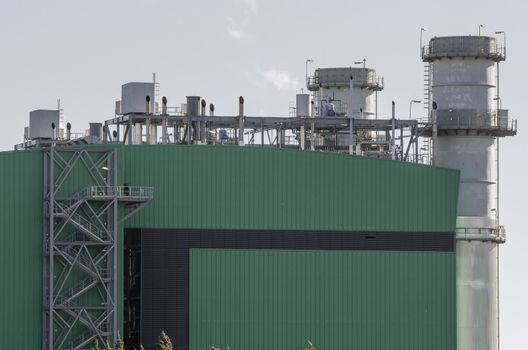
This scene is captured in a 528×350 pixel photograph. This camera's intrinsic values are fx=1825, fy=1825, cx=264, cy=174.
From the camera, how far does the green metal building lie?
8362 cm

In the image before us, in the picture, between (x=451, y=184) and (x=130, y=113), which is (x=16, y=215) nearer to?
(x=130, y=113)

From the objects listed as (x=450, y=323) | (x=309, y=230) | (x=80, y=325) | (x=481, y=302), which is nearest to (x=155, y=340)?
(x=80, y=325)

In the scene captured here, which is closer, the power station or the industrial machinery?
the power station

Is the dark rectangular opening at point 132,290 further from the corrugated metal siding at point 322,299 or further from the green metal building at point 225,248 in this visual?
the corrugated metal siding at point 322,299

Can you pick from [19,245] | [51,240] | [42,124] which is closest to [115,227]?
[51,240]

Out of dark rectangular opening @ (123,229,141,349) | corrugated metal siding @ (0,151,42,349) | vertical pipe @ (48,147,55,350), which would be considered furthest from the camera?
dark rectangular opening @ (123,229,141,349)

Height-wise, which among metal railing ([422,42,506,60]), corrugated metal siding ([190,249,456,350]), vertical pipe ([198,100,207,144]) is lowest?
corrugated metal siding ([190,249,456,350])

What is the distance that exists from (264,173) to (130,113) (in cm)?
1167

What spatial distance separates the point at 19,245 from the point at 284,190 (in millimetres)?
12992

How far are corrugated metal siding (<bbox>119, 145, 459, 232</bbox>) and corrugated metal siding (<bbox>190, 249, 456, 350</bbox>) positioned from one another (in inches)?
61.3

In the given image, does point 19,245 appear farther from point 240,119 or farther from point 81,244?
point 240,119

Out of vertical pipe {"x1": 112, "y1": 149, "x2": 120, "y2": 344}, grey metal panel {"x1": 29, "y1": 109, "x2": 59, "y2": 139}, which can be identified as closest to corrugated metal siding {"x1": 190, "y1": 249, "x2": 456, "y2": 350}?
vertical pipe {"x1": 112, "y1": 149, "x2": 120, "y2": 344}

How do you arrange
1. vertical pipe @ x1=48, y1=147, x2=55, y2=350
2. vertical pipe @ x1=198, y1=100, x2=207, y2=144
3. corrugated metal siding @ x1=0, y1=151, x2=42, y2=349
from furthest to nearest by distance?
1. vertical pipe @ x1=198, y1=100, x2=207, y2=144
2. corrugated metal siding @ x1=0, y1=151, x2=42, y2=349
3. vertical pipe @ x1=48, y1=147, x2=55, y2=350

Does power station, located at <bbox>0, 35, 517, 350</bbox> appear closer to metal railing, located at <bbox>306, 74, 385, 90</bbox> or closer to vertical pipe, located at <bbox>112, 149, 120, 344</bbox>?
vertical pipe, located at <bbox>112, 149, 120, 344</bbox>
